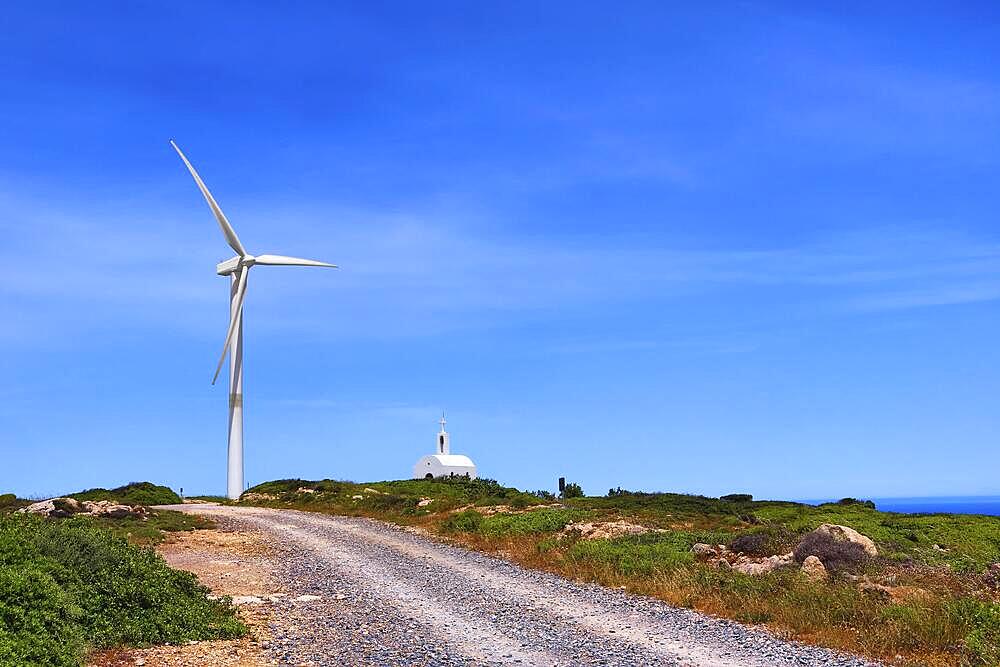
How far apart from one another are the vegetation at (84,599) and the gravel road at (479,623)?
1.74 m

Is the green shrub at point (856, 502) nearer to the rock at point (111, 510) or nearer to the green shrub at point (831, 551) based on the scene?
the green shrub at point (831, 551)

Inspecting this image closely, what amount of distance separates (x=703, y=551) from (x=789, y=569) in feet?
13.0

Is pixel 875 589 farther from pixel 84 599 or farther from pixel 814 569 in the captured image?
pixel 84 599

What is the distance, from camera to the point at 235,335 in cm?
6781

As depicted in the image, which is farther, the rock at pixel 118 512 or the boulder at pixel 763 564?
the rock at pixel 118 512

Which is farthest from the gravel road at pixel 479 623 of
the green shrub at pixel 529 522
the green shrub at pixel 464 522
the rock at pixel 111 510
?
the rock at pixel 111 510

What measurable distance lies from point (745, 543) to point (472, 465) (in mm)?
61904

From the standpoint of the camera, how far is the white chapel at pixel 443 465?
84.5 meters

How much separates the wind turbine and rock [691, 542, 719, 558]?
47373mm

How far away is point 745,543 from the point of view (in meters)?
25.8

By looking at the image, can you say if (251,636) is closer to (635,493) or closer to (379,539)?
(379,539)

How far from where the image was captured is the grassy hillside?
15203 millimetres

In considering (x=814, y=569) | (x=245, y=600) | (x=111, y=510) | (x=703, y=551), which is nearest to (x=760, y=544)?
(x=703, y=551)

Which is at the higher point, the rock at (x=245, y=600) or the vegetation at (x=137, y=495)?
the vegetation at (x=137, y=495)
